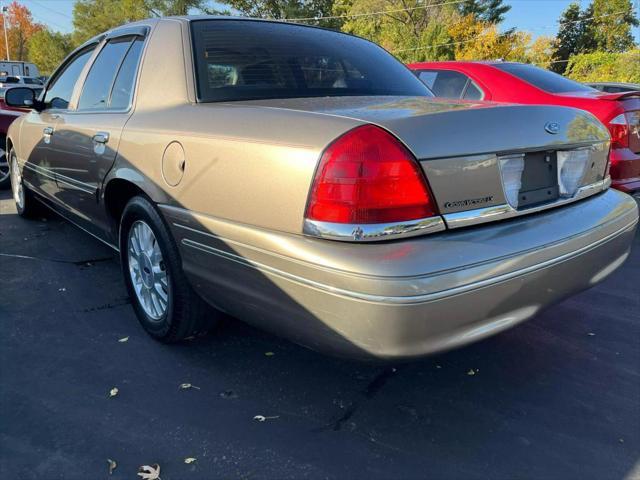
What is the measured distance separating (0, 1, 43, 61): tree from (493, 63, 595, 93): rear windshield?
75774 millimetres

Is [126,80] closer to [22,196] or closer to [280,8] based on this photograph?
[22,196]

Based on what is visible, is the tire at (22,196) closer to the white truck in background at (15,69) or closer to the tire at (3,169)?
the tire at (3,169)

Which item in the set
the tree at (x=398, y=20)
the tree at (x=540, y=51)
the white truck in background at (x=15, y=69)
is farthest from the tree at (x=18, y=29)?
the tree at (x=540, y=51)

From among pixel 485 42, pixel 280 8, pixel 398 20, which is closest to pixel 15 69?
pixel 280 8

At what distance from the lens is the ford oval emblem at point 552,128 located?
218 centimetres

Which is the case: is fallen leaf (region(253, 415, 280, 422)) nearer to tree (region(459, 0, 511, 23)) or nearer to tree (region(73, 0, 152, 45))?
tree (region(459, 0, 511, 23))


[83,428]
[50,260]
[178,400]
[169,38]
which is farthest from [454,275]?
[50,260]

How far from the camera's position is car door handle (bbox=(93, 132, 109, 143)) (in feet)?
9.49

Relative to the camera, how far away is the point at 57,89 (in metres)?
4.17

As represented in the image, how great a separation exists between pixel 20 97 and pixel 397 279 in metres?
3.89

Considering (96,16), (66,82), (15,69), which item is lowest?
(66,82)

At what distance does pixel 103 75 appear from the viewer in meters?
3.32

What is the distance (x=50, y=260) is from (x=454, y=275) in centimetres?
343

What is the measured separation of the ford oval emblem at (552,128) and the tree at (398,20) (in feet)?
92.9
